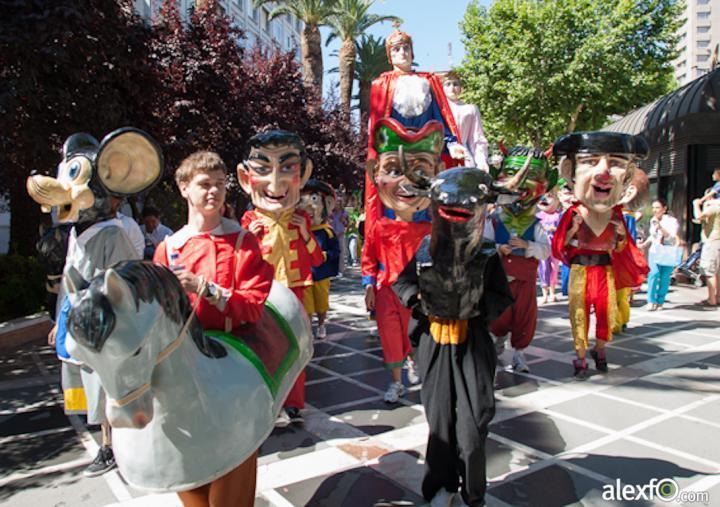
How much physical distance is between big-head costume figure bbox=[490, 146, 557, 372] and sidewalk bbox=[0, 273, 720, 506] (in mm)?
559

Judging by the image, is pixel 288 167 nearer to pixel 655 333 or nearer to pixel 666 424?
pixel 666 424

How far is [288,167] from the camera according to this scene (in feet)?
13.3

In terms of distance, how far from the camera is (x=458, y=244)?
2.75 meters

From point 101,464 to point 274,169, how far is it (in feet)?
7.34

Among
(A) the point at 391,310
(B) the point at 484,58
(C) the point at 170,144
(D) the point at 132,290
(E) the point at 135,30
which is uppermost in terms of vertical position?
(B) the point at 484,58

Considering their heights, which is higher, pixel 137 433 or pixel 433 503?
pixel 137 433

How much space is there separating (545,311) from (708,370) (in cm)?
333

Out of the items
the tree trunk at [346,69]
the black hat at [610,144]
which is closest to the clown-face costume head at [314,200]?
the black hat at [610,144]

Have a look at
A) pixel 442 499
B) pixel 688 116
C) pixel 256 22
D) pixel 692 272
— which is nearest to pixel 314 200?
pixel 442 499

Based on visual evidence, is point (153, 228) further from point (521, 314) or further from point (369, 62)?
point (369, 62)

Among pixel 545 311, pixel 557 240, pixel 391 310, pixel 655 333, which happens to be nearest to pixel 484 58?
pixel 545 311

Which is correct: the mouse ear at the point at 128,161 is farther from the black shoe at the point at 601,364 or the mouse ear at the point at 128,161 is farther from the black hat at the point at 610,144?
the black shoe at the point at 601,364

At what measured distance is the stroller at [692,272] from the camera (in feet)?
36.0

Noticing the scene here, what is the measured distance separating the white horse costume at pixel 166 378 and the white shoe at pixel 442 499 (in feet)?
3.74
